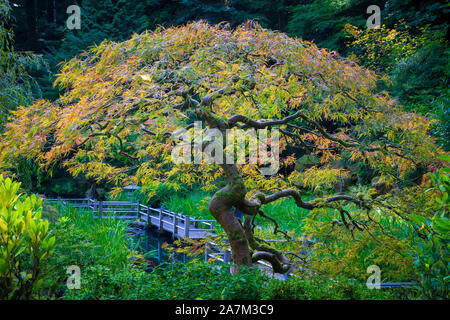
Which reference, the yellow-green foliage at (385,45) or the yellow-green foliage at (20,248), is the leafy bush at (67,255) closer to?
the yellow-green foliage at (20,248)

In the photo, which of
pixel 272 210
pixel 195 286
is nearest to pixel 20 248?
pixel 195 286

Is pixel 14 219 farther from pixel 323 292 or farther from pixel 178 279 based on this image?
pixel 323 292

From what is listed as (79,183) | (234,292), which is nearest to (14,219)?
(234,292)

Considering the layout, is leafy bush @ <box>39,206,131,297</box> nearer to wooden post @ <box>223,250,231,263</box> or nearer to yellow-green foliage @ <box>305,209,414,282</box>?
wooden post @ <box>223,250,231,263</box>

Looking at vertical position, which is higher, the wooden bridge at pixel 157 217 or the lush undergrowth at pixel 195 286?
the lush undergrowth at pixel 195 286

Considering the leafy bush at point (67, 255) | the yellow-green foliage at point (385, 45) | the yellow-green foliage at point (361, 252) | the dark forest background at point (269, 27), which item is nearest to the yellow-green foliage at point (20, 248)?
the leafy bush at point (67, 255)

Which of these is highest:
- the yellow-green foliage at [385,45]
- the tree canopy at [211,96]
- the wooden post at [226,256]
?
the yellow-green foliage at [385,45]

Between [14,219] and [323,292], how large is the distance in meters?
1.99

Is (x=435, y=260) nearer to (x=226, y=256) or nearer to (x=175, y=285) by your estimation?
(x=175, y=285)

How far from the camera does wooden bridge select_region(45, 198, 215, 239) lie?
8.78 metres

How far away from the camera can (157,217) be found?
10820 millimetres

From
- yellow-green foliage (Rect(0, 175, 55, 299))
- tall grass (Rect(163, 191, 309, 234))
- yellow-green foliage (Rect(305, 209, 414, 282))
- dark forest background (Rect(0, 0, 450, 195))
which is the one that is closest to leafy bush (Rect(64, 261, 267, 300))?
yellow-green foliage (Rect(0, 175, 55, 299))

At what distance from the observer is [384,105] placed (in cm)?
389

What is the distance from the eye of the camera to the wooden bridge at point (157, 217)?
878 centimetres
